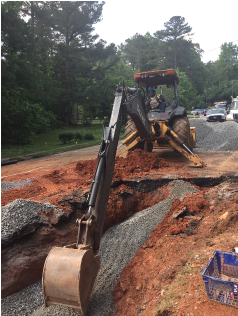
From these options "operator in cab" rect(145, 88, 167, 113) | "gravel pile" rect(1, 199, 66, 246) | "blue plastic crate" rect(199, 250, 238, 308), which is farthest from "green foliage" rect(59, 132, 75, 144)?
"blue plastic crate" rect(199, 250, 238, 308)

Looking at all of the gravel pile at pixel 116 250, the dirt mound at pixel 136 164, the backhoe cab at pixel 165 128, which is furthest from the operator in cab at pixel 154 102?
the gravel pile at pixel 116 250

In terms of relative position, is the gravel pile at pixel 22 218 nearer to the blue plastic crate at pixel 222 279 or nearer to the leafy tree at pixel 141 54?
the blue plastic crate at pixel 222 279

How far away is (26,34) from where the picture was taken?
1652 centimetres

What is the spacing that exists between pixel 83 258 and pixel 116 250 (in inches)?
71.8

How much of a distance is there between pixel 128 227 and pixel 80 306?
7.93 ft

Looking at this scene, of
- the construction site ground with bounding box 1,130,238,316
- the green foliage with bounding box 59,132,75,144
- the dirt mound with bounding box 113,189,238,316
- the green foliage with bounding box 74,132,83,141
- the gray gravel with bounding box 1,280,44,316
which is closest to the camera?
the dirt mound with bounding box 113,189,238,316

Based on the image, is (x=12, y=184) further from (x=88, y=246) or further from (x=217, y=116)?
(x=217, y=116)

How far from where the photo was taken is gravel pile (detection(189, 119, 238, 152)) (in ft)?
38.4

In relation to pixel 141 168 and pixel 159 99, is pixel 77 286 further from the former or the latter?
pixel 159 99

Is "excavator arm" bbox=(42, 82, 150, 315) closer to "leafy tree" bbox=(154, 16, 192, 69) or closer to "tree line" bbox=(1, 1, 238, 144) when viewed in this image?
"tree line" bbox=(1, 1, 238, 144)

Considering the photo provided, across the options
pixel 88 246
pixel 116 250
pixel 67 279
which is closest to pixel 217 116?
pixel 116 250

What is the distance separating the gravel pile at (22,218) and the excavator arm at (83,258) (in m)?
1.30

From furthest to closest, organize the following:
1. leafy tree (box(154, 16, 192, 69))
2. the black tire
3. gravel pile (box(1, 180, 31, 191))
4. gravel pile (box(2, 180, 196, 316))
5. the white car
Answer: leafy tree (box(154, 16, 192, 69)) → the white car → the black tire → gravel pile (box(1, 180, 31, 191)) → gravel pile (box(2, 180, 196, 316))

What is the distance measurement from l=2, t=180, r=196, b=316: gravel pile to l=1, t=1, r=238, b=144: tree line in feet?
30.0
